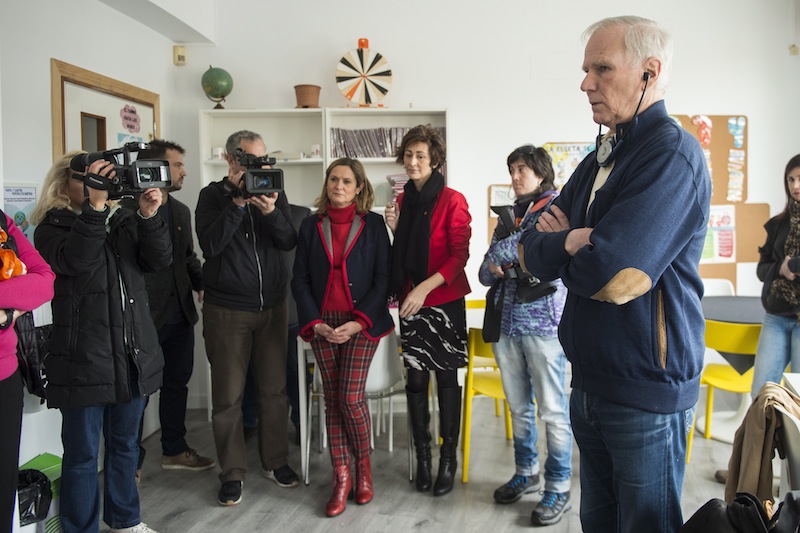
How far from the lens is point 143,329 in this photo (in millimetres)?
2510

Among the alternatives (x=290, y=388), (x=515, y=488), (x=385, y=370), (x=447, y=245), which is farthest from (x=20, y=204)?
(x=515, y=488)

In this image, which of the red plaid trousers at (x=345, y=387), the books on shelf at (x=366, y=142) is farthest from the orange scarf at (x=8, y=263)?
the books on shelf at (x=366, y=142)

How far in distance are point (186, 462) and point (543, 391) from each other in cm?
190

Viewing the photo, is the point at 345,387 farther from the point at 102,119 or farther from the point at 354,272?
the point at 102,119

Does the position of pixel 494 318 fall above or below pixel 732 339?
above

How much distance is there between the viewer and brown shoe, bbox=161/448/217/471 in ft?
11.3

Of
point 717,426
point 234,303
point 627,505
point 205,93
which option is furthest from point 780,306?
point 205,93

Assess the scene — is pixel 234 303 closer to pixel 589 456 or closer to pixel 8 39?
pixel 8 39

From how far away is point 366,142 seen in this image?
4.50 meters

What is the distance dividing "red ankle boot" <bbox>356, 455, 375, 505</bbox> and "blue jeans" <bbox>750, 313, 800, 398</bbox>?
6.12ft

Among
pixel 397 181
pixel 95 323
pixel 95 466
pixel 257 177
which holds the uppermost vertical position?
pixel 397 181

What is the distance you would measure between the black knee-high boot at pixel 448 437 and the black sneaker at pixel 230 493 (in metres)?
0.91

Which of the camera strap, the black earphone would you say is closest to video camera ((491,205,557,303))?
the black earphone

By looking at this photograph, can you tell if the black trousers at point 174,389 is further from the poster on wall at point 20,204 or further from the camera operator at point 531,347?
the camera operator at point 531,347
